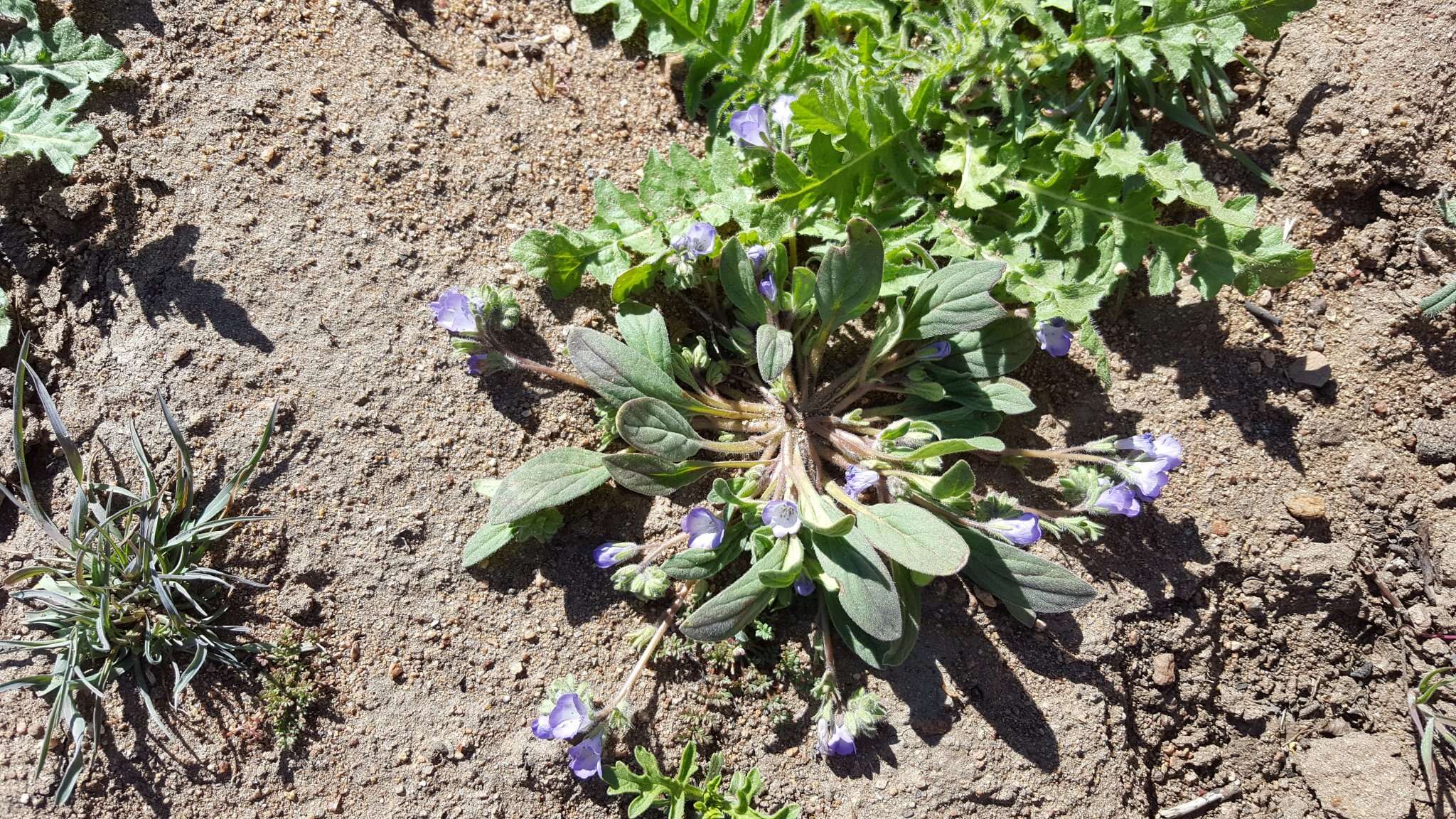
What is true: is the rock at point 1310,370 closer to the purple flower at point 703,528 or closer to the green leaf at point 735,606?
the green leaf at point 735,606

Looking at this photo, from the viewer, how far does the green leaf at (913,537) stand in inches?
102

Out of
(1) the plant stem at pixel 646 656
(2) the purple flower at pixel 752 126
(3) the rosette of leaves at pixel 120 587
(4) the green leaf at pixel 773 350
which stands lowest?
(1) the plant stem at pixel 646 656

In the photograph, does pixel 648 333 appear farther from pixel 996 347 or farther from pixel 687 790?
pixel 687 790

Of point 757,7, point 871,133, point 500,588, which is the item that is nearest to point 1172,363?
point 871,133

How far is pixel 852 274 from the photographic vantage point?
115 inches

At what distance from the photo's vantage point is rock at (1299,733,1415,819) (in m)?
3.17

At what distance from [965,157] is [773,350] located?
111cm

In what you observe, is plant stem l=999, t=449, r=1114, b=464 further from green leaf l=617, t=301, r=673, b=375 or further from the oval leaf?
green leaf l=617, t=301, r=673, b=375

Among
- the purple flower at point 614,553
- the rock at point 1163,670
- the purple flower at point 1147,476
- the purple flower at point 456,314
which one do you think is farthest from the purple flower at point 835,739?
the purple flower at point 456,314

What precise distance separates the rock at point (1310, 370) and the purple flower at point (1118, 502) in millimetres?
1000

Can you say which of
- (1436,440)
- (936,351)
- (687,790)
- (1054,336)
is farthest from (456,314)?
(1436,440)

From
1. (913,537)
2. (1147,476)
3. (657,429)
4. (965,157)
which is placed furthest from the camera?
(965,157)

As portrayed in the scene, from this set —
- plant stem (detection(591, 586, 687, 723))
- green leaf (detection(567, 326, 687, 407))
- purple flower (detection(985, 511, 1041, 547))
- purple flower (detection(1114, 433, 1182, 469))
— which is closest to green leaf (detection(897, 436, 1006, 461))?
purple flower (detection(985, 511, 1041, 547))

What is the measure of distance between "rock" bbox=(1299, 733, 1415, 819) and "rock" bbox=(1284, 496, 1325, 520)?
31.8 inches
